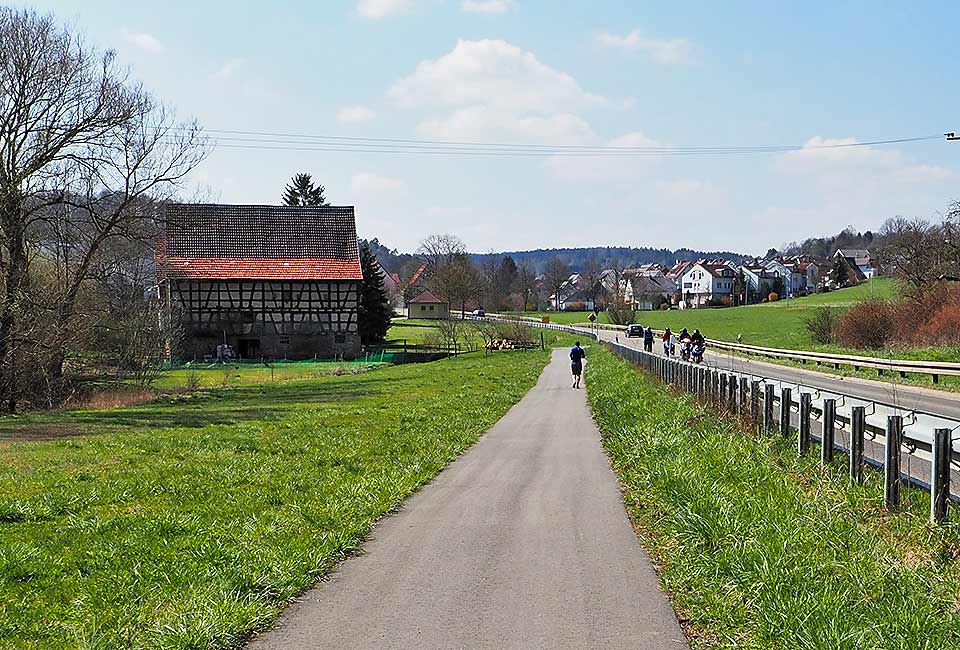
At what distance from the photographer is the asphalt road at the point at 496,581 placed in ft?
21.4

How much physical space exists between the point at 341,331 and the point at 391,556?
60087 mm

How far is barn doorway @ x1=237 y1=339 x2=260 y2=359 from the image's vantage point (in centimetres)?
6712

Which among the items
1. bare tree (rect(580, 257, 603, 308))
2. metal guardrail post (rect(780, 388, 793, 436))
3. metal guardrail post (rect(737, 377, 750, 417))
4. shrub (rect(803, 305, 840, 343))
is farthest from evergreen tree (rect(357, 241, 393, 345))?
bare tree (rect(580, 257, 603, 308))

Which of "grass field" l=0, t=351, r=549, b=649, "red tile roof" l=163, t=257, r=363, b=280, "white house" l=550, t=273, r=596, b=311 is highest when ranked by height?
"red tile roof" l=163, t=257, r=363, b=280

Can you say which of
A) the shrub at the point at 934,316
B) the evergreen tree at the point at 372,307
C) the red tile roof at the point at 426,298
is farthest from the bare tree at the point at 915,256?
the red tile roof at the point at 426,298

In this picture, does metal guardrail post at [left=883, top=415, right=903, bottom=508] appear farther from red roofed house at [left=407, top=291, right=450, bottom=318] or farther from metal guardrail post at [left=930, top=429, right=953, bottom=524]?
red roofed house at [left=407, top=291, right=450, bottom=318]

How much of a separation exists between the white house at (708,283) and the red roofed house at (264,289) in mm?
110468

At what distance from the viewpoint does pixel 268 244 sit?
7056 centimetres

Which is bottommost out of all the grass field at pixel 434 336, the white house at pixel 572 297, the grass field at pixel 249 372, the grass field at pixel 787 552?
the grass field at pixel 249 372

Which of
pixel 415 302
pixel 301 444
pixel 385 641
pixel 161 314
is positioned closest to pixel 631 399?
pixel 301 444

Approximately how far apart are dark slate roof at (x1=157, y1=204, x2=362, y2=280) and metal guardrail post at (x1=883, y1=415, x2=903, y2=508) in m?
60.3

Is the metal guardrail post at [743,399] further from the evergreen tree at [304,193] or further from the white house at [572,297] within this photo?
the white house at [572,297]

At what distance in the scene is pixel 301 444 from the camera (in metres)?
18.0

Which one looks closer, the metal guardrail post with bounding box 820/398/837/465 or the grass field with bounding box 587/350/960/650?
the grass field with bounding box 587/350/960/650
